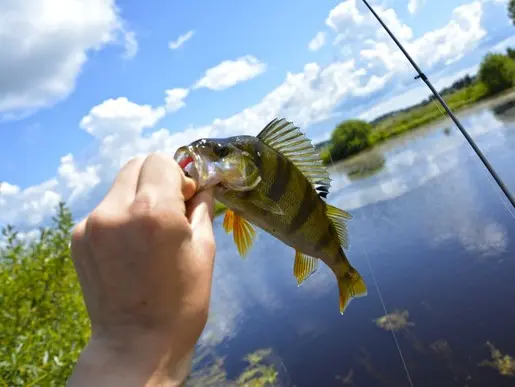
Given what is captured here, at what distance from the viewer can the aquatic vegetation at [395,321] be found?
9078 mm

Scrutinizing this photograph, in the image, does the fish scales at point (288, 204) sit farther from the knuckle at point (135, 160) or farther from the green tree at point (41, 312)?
the green tree at point (41, 312)

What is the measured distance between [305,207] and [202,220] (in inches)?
51.1

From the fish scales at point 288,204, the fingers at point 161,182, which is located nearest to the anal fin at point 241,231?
the fish scales at point 288,204

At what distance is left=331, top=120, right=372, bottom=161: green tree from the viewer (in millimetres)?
46031

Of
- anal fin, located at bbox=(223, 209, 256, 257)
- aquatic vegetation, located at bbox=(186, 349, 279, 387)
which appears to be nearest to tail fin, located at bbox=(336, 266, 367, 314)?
anal fin, located at bbox=(223, 209, 256, 257)

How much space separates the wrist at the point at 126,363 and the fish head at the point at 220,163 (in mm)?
686

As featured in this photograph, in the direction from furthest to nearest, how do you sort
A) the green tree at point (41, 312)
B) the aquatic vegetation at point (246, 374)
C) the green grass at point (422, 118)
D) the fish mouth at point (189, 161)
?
the green grass at point (422, 118), the aquatic vegetation at point (246, 374), the green tree at point (41, 312), the fish mouth at point (189, 161)

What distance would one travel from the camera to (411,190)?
18.0 meters

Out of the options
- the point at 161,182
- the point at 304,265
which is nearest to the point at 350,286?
the point at 304,265

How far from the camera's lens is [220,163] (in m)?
2.19

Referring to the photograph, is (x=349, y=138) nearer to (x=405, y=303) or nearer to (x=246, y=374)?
(x=405, y=303)

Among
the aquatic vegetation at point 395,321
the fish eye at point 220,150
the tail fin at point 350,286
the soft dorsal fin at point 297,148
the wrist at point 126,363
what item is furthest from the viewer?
the aquatic vegetation at point 395,321

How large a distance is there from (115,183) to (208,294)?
42 cm

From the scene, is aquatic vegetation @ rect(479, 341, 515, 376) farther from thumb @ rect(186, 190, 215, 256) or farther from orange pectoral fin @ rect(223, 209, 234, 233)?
thumb @ rect(186, 190, 215, 256)
